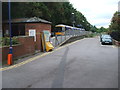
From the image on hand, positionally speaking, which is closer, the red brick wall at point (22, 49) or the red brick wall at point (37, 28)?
the red brick wall at point (22, 49)

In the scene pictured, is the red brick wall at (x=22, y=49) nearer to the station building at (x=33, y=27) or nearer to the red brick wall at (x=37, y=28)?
the red brick wall at (x=37, y=28)

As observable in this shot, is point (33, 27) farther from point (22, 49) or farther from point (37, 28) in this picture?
point (22, 49)

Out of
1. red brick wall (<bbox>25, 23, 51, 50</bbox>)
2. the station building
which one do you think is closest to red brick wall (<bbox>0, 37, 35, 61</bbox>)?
red brick wall (<bbox>25, 23, 51, 50</bbox>)

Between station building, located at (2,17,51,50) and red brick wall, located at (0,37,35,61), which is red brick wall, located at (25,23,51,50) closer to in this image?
station building, located at (2,17,51,50)

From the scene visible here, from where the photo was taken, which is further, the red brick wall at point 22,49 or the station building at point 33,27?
the station building at point 33,27

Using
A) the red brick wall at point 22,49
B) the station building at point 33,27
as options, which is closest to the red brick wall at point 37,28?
the station building at point 33,27

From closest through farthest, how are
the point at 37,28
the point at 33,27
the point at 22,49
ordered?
the point at 22,49 < the point at 37,28 < the point at 33,27

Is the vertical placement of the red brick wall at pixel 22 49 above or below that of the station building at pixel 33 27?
below

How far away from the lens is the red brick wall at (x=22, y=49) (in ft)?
35.2

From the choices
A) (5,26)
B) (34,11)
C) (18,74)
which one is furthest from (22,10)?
(18,74)

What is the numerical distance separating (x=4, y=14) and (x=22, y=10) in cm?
313

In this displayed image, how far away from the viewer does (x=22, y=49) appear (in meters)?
12.7

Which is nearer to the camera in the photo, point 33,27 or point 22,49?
point 22,49

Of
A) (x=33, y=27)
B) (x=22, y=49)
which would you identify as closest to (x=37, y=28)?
(x=33, y=27)
